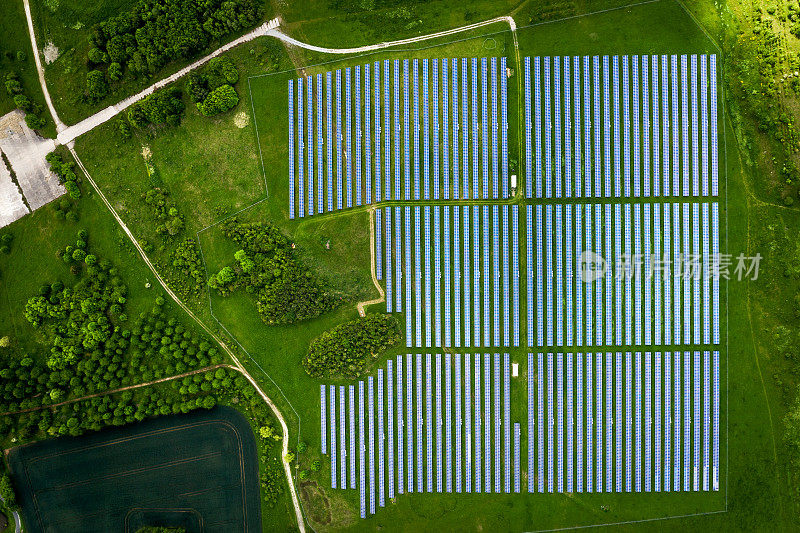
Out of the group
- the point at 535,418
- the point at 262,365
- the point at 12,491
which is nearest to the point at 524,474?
the point at 535,418

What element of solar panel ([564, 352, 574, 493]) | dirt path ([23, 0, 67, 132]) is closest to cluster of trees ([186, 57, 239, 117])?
dirt path ([23, 0, 67, 132])

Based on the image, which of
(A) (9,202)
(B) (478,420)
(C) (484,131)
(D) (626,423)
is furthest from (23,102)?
(D) (626,423)

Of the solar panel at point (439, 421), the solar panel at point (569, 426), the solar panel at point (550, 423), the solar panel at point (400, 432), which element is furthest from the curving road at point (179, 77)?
the solar panel at point (569, 426)

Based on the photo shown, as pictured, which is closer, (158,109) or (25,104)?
(158,109)

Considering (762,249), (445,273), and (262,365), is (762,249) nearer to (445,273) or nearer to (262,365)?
(445,273)

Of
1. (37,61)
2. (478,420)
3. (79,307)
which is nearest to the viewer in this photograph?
(478,420)

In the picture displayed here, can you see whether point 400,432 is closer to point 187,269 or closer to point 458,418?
point 458,418

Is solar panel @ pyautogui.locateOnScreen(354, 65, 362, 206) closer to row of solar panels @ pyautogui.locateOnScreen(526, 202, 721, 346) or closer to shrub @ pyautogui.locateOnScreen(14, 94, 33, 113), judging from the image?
row of solar panels @ pyautogui.locateOnScreen(526, 202, 721, 346)

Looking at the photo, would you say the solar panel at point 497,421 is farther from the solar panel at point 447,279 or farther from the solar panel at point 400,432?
the solar panel at point 400,432
